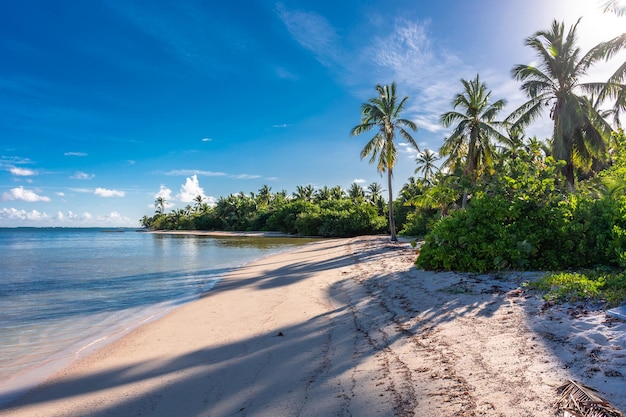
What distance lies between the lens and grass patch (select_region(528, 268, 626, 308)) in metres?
4.68

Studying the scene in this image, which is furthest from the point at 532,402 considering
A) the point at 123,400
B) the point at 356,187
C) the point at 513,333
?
the point at 356,187

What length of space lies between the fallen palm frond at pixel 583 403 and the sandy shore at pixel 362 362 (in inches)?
4.1

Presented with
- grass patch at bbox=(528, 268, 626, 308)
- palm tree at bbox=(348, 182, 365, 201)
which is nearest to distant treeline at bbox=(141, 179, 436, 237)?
palm tree at bbox=(348, 182, 365, 201)

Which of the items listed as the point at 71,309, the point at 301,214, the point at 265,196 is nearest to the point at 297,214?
the point at 301,214

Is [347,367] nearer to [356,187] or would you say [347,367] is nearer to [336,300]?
[336,300]

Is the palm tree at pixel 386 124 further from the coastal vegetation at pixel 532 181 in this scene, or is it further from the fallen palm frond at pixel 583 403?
the fallen palm frond at pixel 583 403

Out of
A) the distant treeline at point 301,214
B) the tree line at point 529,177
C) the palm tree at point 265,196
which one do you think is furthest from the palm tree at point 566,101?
the palm tree at point 265,196

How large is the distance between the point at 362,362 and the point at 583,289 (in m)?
3.82

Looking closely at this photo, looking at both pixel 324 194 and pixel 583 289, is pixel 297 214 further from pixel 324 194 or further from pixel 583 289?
pixel 583 289

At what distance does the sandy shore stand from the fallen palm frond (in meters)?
0.10

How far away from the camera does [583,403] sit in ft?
8.23

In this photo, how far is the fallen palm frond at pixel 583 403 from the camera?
2.41 meters

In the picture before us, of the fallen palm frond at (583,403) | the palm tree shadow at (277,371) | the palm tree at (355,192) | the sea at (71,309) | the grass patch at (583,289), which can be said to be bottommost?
the sea at (71,309)

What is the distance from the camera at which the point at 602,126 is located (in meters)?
18.3
